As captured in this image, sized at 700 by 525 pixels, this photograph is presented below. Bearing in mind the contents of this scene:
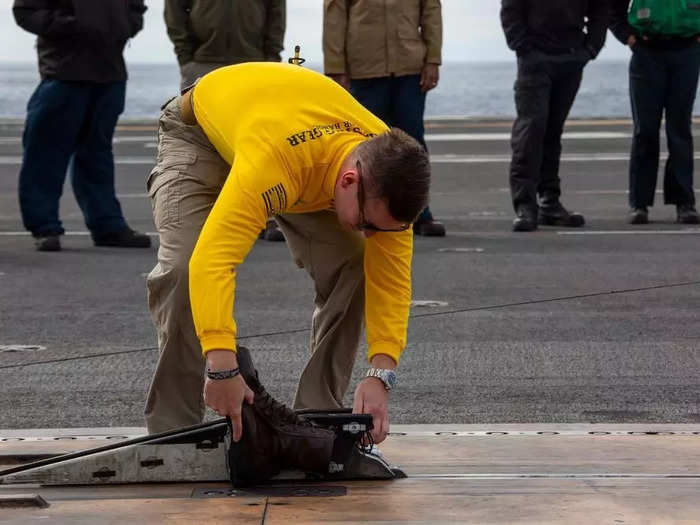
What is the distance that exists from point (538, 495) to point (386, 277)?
728 mm

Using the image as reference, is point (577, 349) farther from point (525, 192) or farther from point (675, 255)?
point (525, 192)

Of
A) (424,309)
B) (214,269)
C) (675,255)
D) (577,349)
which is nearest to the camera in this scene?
(214,269)

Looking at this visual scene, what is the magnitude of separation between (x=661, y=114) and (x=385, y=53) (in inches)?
81.9

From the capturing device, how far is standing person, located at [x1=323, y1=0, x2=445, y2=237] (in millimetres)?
8898

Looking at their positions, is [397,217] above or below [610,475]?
above

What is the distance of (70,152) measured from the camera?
873 centimetres

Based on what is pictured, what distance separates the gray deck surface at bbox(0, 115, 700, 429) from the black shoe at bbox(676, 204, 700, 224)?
0.12m

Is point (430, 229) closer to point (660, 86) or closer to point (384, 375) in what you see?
point (660, 86)

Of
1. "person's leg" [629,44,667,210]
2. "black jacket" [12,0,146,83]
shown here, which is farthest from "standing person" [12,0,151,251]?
"person's leg" [629,44,667,210]

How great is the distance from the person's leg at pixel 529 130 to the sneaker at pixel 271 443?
221 inches

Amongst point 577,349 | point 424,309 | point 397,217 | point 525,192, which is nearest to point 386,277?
point 397,217

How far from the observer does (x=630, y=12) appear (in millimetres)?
9461

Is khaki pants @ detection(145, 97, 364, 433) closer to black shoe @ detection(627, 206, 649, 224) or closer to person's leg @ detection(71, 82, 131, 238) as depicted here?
person's leg @ detection(71, 82, 131, 238)

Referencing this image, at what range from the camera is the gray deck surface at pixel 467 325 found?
16.7 feet
